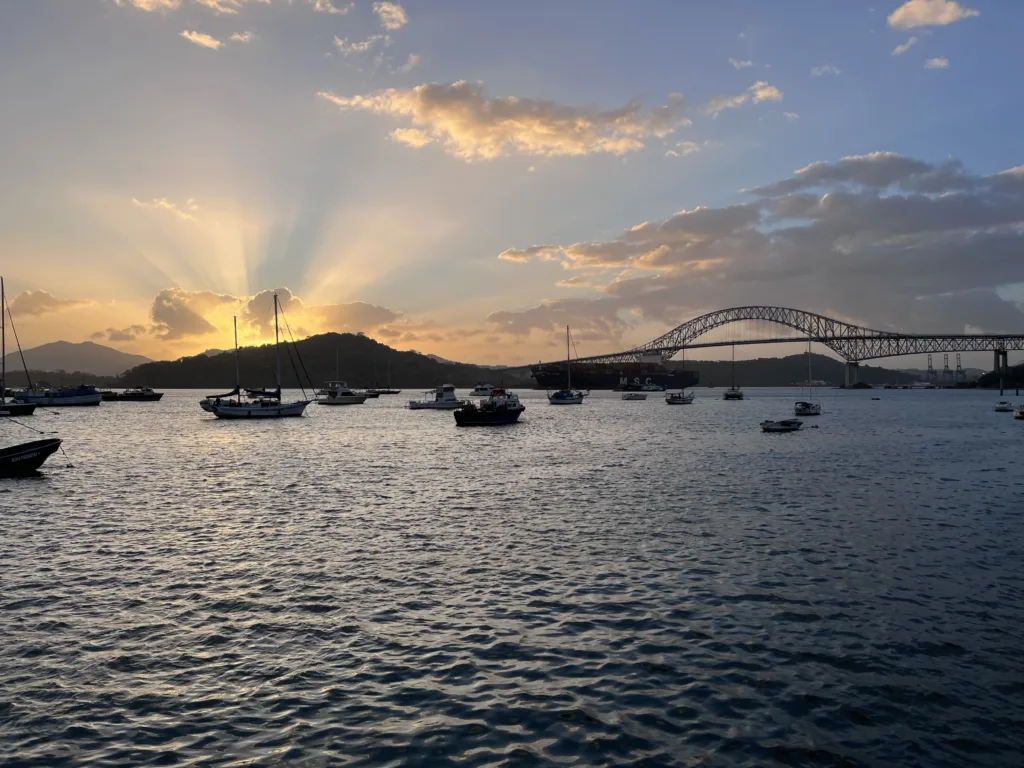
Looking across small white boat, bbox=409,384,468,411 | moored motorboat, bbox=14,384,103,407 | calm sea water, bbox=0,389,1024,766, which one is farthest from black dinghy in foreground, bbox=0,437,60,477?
moored motorboat, bbox=14,384,103,407

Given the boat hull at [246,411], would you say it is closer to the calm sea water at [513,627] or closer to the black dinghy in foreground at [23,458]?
the black dinghy in foreground at [23,458]

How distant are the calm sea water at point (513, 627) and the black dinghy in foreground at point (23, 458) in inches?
301

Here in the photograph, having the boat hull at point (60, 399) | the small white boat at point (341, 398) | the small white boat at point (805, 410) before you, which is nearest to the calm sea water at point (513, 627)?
the small white boat at point (805, 410)

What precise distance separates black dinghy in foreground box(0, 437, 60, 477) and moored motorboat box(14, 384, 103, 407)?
11225cm

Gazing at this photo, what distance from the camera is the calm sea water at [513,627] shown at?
9.58 metres

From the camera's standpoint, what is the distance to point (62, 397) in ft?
454

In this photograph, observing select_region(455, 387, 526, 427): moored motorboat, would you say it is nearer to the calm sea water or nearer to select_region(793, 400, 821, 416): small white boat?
select_region(793, 400, 821, 416): small white boat

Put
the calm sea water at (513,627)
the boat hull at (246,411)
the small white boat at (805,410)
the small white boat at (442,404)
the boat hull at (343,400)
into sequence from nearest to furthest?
the calm sea water at (513,627) < the boat hull at (246,411) < the small white boat at (805,410) < the small white boat at (442,404) < the boat hull at (343,400)

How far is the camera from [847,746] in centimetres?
938

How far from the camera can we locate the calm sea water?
31.4 ft

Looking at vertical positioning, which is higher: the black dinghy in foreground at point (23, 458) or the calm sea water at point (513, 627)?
the black dinghy in foreground at point (23, 458)

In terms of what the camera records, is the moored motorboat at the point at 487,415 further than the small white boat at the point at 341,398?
No

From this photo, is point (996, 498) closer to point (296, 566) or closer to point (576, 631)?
point (576, 631)

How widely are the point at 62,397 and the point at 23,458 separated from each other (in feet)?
388
